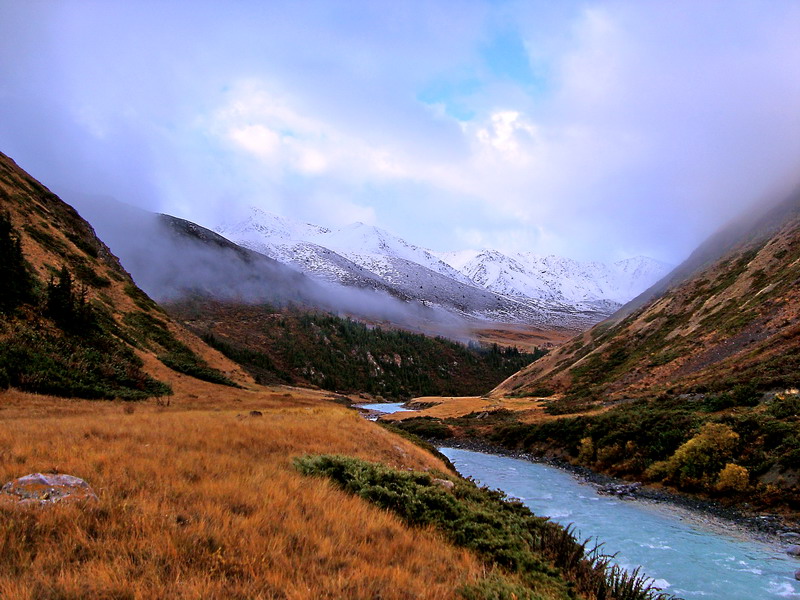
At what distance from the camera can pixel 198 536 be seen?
514 centimetres

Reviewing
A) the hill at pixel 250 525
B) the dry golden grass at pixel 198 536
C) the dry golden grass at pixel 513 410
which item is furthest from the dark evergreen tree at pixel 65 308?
the dry golden grass at pixel 513 410

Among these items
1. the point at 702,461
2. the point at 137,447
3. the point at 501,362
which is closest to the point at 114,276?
the point at 137,447

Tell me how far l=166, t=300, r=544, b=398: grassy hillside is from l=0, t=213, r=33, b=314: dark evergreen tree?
3678 inches

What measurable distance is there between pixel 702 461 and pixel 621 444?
6517mm

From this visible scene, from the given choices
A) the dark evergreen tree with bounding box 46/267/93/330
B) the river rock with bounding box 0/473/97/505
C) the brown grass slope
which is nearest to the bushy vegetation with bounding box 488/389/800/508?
the brown grass slope

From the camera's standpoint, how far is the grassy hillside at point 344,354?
13825 cm

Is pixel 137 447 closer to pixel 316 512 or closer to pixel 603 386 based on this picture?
pixel 316 512

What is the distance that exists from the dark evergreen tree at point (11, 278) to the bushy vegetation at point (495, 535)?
81.4ft

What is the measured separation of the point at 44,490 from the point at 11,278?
26.4 meters

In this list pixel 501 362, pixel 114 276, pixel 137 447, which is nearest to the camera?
pixel 137 447

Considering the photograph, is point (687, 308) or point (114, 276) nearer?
point (114, 276)

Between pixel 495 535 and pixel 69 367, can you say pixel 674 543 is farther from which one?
pixel 69 367

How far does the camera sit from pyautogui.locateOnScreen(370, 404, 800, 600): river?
39.5 feet

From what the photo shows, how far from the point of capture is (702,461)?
2117 centimetres
